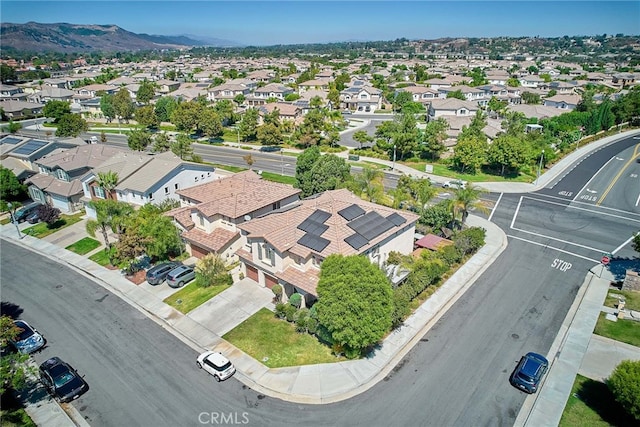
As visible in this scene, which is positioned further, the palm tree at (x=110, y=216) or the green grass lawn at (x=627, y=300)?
the palm tree at (x=110, y=216)

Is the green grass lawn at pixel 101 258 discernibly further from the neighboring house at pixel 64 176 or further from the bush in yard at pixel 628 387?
the bush in yard at pixel 628 387

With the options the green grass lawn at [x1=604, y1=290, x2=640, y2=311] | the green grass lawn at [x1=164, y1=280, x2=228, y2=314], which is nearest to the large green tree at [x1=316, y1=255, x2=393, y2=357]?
the green grass lawn at [x1=164, y1=280, x2=228, y2=314]

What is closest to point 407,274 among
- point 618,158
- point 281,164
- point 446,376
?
point 446,376

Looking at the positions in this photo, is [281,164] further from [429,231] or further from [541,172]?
[541,172]

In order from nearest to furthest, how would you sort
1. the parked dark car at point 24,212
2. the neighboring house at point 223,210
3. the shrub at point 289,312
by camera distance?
the shrub at point 289,312 → the neighboring house at point 223,210 → the parked dark car at point 24,212

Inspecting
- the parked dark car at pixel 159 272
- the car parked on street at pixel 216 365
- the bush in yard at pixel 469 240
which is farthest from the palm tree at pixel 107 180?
the bush in yard at pixel 469 240
